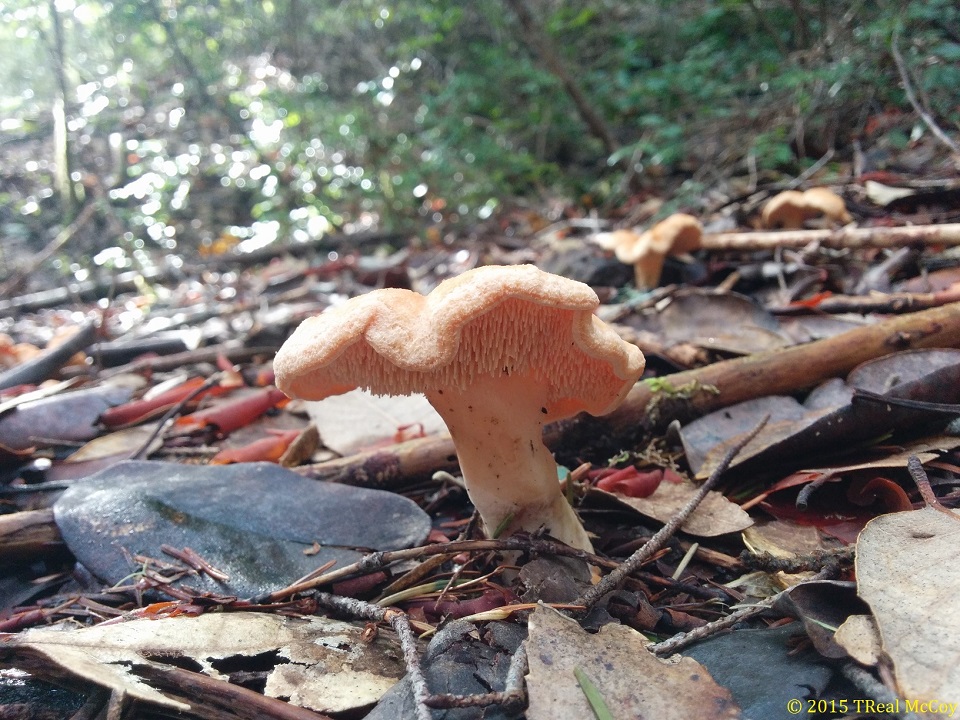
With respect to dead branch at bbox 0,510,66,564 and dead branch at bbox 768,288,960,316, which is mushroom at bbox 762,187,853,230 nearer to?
dead branch at bbox 768,288,960,316

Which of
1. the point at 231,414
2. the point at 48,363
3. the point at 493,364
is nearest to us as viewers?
the point at 493,364

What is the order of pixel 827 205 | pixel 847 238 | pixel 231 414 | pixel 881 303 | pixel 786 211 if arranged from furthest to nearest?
pixel 786 211, pixel 827 205, pixel 847 238, pixel 231 414, pixel 881 303

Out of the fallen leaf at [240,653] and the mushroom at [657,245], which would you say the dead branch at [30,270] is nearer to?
the mushroom at [657,245]

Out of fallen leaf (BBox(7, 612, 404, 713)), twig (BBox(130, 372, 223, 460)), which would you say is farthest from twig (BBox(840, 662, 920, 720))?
twig (BBox(130, 372, 223, 460))

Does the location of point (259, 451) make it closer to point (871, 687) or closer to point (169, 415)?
point (169, 415)

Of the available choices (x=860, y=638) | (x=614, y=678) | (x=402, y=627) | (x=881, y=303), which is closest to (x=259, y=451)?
(x=402, y=627)
